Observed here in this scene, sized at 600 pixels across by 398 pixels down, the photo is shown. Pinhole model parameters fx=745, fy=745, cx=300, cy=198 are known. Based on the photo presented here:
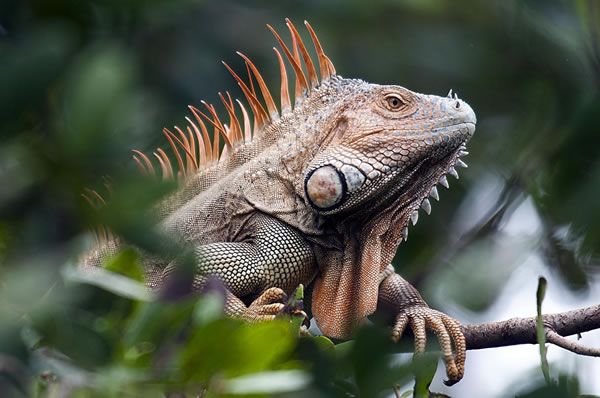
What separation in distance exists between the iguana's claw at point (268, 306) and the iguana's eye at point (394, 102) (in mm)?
1216

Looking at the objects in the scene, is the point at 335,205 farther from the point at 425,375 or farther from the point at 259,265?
→ the point at 425,375

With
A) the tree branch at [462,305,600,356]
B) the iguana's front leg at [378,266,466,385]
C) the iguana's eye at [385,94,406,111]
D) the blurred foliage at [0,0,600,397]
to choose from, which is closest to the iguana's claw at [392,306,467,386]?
the iguana's front leg at [378,266,466,385]

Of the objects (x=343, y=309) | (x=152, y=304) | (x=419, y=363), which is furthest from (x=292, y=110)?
(x=152, y=304)

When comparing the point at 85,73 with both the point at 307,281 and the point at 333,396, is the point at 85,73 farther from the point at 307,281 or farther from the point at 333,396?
the point at 307,281

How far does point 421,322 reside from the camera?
341cm

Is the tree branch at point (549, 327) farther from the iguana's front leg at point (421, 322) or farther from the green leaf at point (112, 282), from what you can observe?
the green leaf at point (112, 282)

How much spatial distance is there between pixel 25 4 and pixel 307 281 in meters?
2.59

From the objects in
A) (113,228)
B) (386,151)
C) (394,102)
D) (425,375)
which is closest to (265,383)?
(113,228)

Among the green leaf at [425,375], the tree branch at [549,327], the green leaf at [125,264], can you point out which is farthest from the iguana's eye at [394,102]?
the green leaf at [125,264]

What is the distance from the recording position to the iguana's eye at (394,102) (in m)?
3.72

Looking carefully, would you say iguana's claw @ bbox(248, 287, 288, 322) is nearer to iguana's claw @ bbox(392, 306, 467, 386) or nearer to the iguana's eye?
iguana's claw @ bbox(392, 306, 467, 386)

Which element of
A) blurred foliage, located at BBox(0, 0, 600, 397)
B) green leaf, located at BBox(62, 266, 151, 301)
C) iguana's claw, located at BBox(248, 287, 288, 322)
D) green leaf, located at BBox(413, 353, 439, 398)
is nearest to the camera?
blurred foliage, located at BBox(0, 0, 600, 397)

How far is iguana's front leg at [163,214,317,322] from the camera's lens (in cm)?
303

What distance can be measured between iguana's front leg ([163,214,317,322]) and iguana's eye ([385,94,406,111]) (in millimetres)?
813
